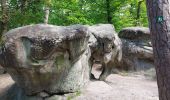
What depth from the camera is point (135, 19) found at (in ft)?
78.3

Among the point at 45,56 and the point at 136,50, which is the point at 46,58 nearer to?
the point at 45,56

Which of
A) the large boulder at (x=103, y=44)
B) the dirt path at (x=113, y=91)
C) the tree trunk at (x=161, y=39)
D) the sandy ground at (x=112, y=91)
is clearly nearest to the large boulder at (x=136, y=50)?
the sandy ground at (x=112, y=91)

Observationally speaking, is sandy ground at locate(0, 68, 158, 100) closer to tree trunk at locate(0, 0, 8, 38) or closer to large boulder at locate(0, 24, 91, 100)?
large boulder at locate(0, 24, 91, 100)

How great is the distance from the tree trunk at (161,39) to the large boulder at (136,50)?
10.9m

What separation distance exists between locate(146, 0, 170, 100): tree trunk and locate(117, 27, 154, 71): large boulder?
10.9 metres

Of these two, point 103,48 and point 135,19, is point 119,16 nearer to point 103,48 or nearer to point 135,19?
point 135,19

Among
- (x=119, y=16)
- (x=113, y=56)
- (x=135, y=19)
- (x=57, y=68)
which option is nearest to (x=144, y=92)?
(x=113, y=56)

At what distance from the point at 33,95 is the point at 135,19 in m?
14.7

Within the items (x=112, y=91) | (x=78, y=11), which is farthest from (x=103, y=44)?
(x=78, y=11)

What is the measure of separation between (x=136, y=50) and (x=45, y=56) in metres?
7.58

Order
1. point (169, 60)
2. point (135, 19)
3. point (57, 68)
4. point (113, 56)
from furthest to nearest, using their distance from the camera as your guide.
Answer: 1. point (135, 19)
2. point (113, 56)
3. point (57, 68)
4. point (169, 60)

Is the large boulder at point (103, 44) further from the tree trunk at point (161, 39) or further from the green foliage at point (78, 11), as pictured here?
the green foliage at point (78, 11)

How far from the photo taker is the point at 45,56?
9.48 metres

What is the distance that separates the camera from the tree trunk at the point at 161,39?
17.1ft
